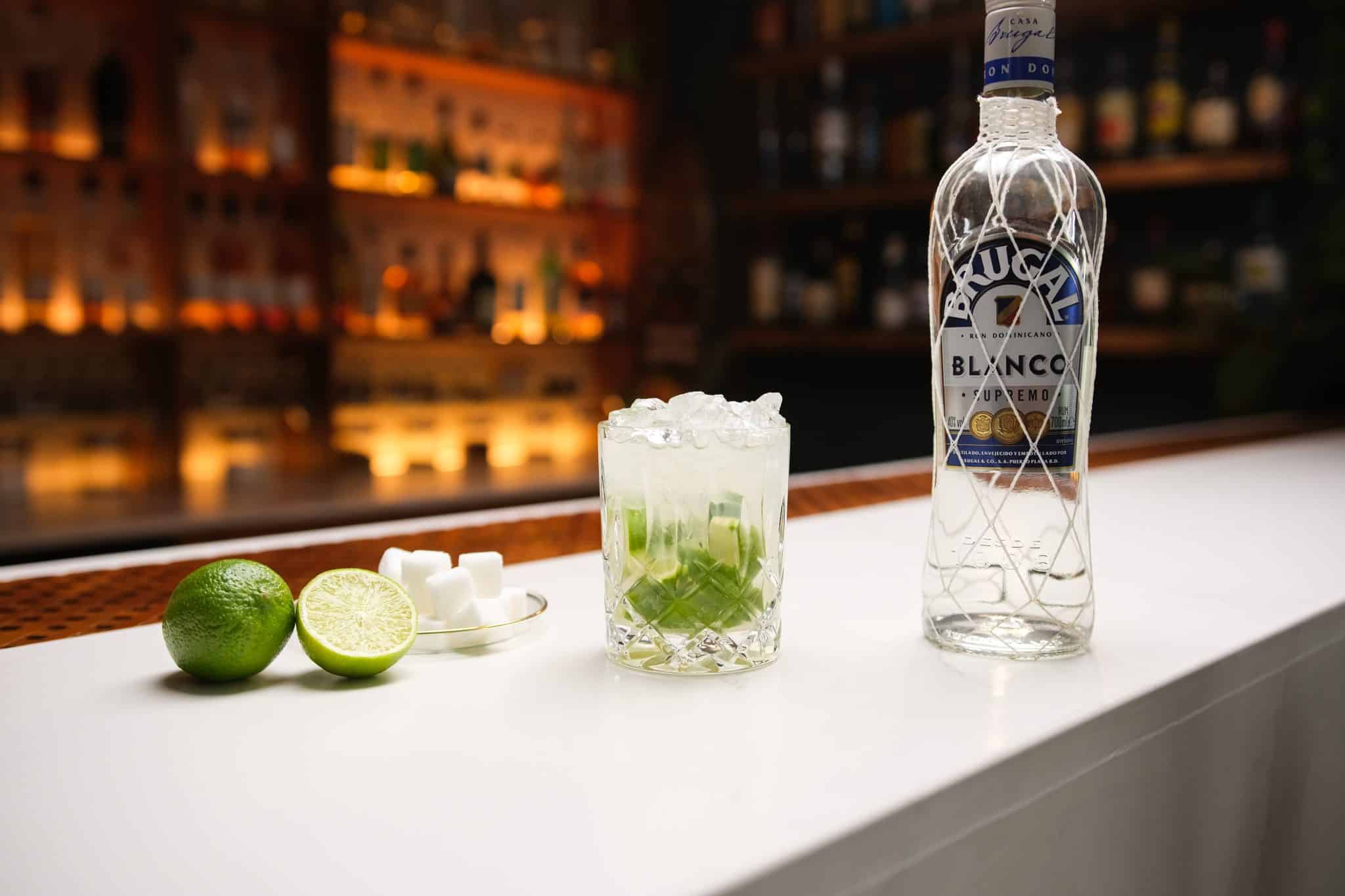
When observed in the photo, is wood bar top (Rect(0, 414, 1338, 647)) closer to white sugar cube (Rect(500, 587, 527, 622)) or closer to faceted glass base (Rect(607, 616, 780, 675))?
white sugar cube (Rect(500, 587, 527, 622))

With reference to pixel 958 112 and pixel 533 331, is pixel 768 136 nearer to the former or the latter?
pixel 958 112

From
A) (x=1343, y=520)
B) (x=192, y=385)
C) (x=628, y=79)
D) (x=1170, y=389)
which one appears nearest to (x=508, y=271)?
(x=628, y=79)

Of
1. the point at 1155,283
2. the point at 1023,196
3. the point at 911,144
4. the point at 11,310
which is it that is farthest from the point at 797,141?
the point at 1023,196

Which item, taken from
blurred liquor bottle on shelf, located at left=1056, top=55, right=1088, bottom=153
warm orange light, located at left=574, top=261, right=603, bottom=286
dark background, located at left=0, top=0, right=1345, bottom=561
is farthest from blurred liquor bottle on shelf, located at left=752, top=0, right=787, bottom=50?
blurred liquor bottle on shelf, located at left=1056, top=55, right=1088, bottom=153

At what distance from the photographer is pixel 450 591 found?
70 cm

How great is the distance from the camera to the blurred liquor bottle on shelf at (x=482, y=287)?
328cm

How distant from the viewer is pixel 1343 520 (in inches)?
46.9

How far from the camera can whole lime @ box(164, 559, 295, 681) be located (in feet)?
2.03

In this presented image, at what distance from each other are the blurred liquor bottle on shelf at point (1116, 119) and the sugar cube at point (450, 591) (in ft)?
7.87

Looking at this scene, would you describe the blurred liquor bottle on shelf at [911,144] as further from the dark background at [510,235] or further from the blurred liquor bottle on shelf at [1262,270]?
the blurred liquor bottle on shelf at [1262,270]

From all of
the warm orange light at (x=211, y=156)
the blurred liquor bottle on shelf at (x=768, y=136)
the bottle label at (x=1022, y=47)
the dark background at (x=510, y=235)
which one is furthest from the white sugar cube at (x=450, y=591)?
the blurred liquor bottle on shelf at (x=768, y=136)

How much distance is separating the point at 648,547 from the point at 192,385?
2.56 meters

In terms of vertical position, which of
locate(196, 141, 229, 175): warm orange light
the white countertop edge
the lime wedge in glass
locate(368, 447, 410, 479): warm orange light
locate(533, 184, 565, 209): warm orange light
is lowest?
locate(368, 447, 410, 479): warm orange light

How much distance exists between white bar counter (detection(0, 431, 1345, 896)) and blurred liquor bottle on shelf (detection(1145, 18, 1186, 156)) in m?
2.00
